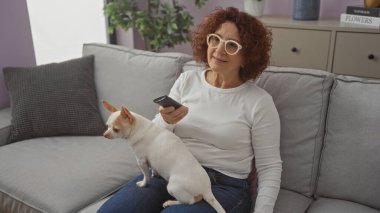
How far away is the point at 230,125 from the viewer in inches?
50.6

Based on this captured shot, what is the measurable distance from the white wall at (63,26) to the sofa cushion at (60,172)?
3.55ft

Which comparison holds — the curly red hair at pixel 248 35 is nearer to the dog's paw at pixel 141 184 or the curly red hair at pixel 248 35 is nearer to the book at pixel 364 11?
the dog's paw at pixel 141 184

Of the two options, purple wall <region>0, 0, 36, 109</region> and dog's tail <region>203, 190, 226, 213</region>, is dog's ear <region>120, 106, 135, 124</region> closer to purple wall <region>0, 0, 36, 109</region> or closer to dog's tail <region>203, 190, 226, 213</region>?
dog's tail <region>203, 190, 226, 213</region>

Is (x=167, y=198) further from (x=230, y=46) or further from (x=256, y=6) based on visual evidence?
(x=256, y=6)

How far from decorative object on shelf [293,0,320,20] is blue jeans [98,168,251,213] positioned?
5.13 feet

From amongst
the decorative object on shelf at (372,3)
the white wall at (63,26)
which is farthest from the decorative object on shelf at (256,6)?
the white wall at (63,26)

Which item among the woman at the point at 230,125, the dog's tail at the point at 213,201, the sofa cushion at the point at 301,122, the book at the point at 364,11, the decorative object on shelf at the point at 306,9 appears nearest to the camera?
the dog's tail at the point at 213,201

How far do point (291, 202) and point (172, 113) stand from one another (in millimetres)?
563

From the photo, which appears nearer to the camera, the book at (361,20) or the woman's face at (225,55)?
the woman's face at (225,55)

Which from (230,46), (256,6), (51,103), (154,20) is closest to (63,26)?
(154,20)

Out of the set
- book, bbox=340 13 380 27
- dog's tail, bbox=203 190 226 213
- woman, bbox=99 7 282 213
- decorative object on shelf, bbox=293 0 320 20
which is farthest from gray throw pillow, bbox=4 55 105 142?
book, bbox=340 13 380 27

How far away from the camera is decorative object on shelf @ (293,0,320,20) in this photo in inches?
95.9

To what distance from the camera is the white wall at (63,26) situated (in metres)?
2.61

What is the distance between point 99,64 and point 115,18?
82 centimetres
